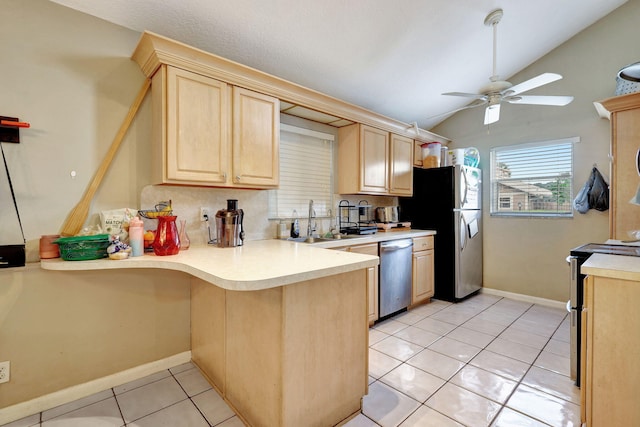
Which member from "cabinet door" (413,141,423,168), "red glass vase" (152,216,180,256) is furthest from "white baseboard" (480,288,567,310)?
"red glass vase" (152,216,180,256)

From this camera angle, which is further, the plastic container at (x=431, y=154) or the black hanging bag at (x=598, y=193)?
the plastic container at (x=431, y=154)

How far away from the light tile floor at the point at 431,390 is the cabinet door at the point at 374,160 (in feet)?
5.29

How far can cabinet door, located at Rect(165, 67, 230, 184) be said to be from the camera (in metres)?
1.91

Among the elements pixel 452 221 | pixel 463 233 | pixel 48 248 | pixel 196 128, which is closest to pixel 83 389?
pixel 48 248

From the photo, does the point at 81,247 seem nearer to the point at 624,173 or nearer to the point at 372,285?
the point at 372,285

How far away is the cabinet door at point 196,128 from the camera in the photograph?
191cm

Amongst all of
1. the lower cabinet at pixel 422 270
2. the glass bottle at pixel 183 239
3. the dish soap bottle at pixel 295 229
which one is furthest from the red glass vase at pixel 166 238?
the lower cabinet at pixel 422 270

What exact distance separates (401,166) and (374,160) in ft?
1.79

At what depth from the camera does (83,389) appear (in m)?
1.86

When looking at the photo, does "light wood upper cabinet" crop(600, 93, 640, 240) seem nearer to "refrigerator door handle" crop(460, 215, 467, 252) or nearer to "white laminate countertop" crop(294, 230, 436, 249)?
"refrigerator door handle" crop(460, 215, 467, 252)

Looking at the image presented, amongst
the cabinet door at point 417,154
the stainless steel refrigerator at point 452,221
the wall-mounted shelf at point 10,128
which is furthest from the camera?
the cabinet door at point 417,154

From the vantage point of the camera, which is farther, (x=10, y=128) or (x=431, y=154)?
(x=431, y=154)

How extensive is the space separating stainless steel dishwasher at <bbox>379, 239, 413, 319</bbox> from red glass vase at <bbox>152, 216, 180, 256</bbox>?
1.95m

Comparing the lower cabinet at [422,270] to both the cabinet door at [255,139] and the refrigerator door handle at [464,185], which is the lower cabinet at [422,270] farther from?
the cabinet door at [255,139]
